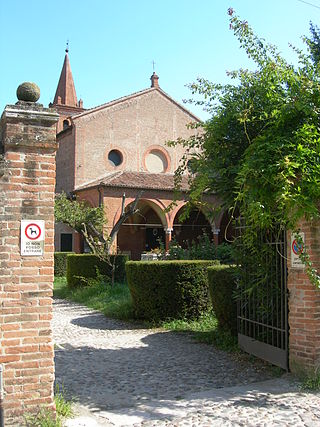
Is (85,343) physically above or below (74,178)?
below

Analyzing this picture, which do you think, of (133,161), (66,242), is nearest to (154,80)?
(133,161)

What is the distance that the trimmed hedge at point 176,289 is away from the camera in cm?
979

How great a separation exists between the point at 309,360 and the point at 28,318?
351cm

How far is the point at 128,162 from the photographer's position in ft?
97.3

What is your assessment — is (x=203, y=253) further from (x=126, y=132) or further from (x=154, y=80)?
(x=154, y=80)

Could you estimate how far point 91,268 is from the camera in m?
15.6

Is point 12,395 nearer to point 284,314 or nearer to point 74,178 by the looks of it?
point 284,314

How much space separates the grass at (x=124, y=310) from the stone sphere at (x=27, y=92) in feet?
16.9

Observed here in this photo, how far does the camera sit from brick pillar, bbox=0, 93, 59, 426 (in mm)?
3994

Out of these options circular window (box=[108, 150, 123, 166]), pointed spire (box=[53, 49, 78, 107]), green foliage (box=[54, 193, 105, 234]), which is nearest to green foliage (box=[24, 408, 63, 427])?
green foliage (box=[54, 193, 105, 234])

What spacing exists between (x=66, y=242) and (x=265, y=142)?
24.8 meters

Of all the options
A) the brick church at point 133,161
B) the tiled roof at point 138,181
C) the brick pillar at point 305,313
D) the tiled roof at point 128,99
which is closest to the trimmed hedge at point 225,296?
the brick pillar at point 305,313

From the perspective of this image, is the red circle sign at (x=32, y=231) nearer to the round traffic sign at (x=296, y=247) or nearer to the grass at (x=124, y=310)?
the round traffic sign at (x=296, y=247)

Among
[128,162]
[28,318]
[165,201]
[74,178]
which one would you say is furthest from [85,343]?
[128,162]
